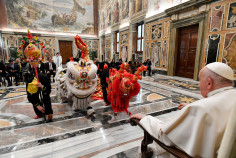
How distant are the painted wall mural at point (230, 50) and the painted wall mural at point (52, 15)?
54.9 feet

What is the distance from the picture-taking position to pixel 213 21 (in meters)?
6.13

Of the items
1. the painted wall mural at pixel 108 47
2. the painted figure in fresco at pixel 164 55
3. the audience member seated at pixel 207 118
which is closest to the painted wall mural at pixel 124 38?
the painted wall mural at pixel 108 47

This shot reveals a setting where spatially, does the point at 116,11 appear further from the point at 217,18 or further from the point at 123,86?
the point at 123,86

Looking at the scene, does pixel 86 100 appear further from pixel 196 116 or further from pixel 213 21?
pixel 213 21

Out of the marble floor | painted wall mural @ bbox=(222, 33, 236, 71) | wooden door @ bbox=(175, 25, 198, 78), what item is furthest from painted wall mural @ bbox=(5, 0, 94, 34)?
painted wall mural @ bbox=(222, 33, 236, 71)

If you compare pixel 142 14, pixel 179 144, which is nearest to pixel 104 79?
pixel 179 144

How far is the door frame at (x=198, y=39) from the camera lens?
21.7ft

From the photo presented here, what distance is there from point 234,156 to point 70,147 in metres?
2.00

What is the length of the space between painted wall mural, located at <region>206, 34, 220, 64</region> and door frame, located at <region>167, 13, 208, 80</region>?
0.39 m

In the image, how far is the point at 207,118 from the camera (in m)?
0.89

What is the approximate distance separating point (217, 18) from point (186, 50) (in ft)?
7.36

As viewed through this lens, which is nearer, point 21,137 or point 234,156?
point 234,156

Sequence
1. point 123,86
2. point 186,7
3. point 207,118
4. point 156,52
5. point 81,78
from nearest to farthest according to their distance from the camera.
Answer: point 207,118 < point 123,86 < point 81,78 < point 186,7 < point 156,52

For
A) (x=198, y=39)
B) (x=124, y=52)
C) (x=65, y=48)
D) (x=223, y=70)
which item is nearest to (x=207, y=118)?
(x=223, y=70)
